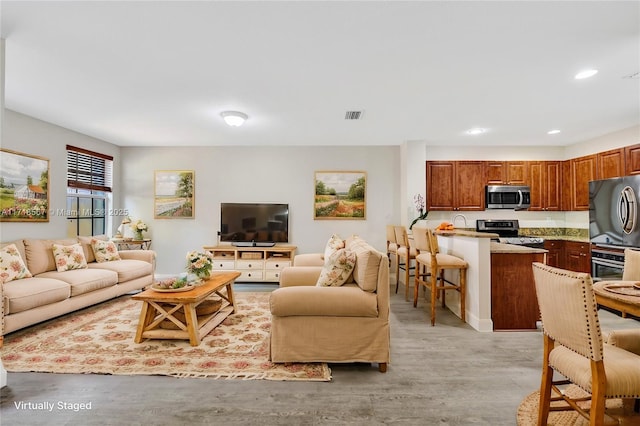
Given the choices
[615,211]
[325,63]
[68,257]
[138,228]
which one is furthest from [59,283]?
[615,211]

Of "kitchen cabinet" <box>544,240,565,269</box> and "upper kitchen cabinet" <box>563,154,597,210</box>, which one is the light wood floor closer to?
A: "kitchen cabinet" <box>544,240,565,269</box>

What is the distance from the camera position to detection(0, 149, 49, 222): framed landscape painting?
12.3 ft

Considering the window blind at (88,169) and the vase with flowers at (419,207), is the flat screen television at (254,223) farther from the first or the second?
the vase with flowers at (419,207)

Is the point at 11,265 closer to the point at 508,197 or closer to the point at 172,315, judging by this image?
the point at 172,315

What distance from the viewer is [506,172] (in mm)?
5418

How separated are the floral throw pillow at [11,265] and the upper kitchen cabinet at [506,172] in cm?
668

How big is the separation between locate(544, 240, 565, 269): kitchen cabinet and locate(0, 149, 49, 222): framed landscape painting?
7723 millimetres

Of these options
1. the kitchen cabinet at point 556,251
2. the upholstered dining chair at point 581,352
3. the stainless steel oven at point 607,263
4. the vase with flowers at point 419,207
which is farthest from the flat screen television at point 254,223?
the stainless steel oven at point 607,263

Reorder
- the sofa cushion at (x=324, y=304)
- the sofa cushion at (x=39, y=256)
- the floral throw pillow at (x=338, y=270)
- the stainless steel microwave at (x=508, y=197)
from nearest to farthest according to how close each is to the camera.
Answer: the sofa cushion at (x=324, y=304), the floral throw pillow at (x=338, y=270), the sofa cushion at (x=39, y=256), the stainless steel microwave at (x=508, y=197)

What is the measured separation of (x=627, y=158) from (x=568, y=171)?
3.69 feet

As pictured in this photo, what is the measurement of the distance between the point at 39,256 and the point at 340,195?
4357mm

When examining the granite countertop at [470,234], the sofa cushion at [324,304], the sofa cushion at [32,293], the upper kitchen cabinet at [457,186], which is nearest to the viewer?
the sofa cushion at [324,304]

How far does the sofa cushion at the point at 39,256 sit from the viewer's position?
366 centimetres

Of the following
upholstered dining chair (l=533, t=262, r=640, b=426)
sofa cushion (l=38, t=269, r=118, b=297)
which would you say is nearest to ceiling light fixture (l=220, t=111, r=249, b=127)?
sofa cushion (l=38, t=269, r=118, b=297)
